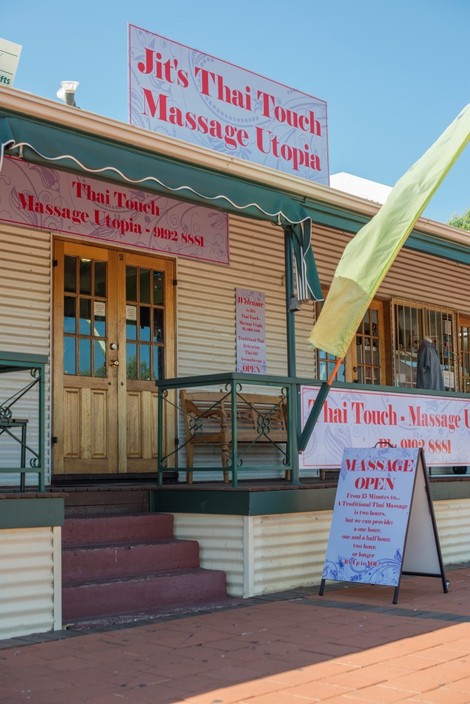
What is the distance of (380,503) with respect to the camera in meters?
6.86

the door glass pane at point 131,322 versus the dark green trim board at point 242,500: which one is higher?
the door glass pane at point 131,322

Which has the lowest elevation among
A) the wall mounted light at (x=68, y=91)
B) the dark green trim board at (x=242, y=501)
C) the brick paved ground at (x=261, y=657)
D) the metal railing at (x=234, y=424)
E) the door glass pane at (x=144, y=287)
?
the brick paved ground at (x=261, y=657)

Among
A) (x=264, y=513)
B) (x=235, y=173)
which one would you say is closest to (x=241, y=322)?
(x=235, y=173)

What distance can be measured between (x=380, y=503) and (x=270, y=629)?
1.63m

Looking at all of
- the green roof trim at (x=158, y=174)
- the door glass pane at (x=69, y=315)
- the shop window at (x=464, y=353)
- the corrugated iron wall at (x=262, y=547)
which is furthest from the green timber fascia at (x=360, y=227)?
the corrugated iron wall at (x=262, y=547)

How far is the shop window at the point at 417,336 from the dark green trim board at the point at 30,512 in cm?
702

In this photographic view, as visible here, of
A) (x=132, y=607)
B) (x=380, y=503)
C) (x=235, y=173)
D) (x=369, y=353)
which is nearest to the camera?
(x=132, y=607)

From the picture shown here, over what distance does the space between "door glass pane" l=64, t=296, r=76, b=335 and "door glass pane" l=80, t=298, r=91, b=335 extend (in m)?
0.09

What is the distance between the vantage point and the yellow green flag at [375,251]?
697 cm

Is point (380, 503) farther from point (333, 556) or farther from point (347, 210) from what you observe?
point (347, 210)

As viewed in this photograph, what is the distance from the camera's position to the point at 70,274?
860cm

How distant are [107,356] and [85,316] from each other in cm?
45

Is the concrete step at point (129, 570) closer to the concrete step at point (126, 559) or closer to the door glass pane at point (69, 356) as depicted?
the concrete step at point (126, 559)

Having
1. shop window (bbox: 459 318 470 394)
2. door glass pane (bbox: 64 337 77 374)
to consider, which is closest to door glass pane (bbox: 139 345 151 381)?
door glass pane (bbox: 64 337 77 374)
